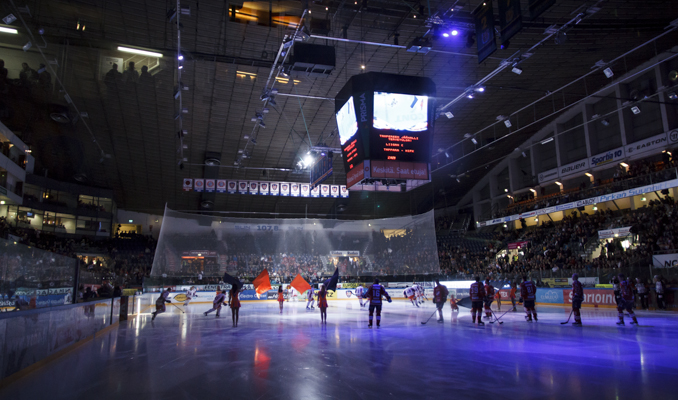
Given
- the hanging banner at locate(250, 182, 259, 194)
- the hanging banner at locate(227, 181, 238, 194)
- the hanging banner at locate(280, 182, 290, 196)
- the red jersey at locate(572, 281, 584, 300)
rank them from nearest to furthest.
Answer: the red jersey at locate(572, 281, 584, 300) → the hanging banner at locate(227, 181, 238, 194) → the hanging banner at locate(250, 182, 259, 194) → the hanging banner at locate(280, 182, 290, 196)

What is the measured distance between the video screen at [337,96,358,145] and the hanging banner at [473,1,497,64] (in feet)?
18.0

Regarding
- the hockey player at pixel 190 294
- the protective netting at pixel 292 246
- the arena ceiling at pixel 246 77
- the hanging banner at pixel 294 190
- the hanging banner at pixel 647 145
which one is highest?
the arena ceiling at pixel 246 77

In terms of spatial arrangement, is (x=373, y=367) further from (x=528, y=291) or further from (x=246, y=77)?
(x=246, y=77)

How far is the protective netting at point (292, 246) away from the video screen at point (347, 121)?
11.1 m

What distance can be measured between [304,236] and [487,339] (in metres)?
18.2

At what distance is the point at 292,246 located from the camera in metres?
26.5

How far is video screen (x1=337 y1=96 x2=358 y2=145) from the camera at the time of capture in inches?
608

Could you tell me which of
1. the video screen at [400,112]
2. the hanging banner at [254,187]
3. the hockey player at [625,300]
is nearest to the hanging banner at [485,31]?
the video screen at [400,112]

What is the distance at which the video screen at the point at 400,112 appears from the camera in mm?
14977

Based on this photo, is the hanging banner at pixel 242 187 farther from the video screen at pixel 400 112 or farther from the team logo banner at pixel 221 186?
the video screen at pixel 400 112

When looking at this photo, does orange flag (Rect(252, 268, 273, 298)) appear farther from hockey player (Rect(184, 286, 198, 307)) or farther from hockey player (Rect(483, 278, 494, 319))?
hockey player (Rect(483, 278, 494, 319))

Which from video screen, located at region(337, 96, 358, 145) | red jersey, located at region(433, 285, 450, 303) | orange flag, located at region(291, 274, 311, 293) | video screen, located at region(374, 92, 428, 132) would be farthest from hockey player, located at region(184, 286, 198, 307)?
video screen, located at region(374, 92, 428, 132)

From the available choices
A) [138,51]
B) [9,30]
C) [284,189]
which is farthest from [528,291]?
[9,30]

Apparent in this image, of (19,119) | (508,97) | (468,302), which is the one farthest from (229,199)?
(468,302)
